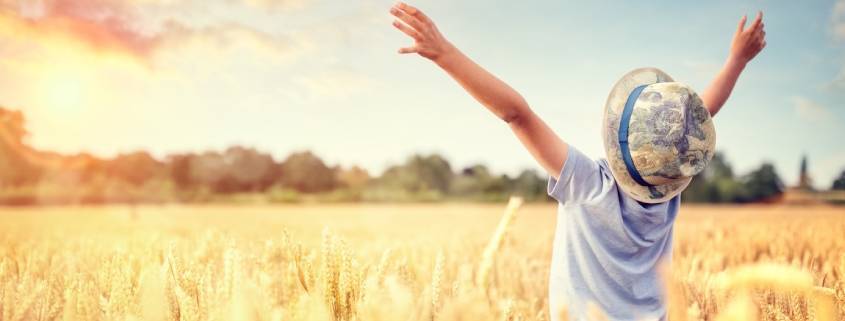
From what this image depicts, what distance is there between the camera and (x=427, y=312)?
1.21 metres

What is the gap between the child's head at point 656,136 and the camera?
1.76m

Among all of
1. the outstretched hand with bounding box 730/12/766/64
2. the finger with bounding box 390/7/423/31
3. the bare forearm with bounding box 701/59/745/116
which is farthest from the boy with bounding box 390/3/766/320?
the outstretched hand with bounding box 730/12/766/64


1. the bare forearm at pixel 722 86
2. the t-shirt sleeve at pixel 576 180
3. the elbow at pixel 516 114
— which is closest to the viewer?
the elbow at pixel 516 114

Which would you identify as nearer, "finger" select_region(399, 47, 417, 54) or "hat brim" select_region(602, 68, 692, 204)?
"finger" select_region(399, 47, 417, 54)

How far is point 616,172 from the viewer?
74.2 inches

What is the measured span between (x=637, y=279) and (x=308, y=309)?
148 centimetres

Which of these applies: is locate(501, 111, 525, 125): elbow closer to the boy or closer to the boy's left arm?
the boy

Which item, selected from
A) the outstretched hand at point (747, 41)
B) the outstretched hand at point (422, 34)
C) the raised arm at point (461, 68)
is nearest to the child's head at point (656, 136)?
the raised arm at point (461, 68)

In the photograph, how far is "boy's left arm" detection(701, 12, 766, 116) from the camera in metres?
3.05

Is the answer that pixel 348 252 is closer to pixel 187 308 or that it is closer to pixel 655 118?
pixel 187 308

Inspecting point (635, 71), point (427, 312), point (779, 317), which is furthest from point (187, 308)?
point (635, 71)

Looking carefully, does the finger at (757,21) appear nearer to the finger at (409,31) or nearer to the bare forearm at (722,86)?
the bare forearm at (722,86)

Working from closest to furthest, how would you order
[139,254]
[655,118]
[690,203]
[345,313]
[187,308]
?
[187,308], [345,313], [655,118], [139,254], [690,203]

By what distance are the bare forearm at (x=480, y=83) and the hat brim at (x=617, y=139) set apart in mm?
367
